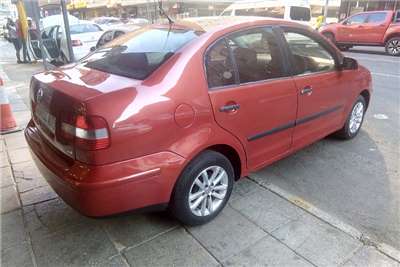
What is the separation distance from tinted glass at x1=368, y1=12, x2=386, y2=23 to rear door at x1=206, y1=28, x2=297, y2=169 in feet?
43.2

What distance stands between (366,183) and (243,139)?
1524mm

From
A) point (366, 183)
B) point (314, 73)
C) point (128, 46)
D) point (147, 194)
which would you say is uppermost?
point (128, 46)

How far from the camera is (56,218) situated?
9.18 ft

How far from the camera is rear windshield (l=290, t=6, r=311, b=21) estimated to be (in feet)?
58.2

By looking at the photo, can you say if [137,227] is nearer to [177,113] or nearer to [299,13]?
[177,113]

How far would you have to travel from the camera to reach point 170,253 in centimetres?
241

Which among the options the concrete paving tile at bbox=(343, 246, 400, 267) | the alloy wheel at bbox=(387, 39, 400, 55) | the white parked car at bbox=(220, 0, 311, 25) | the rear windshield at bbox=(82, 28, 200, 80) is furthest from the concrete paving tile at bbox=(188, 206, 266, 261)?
the white parked car at bbox=(220, 0, 311, 25)

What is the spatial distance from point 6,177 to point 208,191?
7.25ft

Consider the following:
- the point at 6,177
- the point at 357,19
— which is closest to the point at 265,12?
the point at 357,19

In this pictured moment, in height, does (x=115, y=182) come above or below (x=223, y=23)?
below

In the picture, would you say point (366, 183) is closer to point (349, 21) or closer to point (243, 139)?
point (243, 139)

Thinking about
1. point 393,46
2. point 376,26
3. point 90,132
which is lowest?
point 393,46

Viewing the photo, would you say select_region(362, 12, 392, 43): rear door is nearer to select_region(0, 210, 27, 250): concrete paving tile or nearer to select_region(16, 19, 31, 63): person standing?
select_region(16, 19, 31, 63): person standing

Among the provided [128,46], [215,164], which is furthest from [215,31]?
[215,164]
